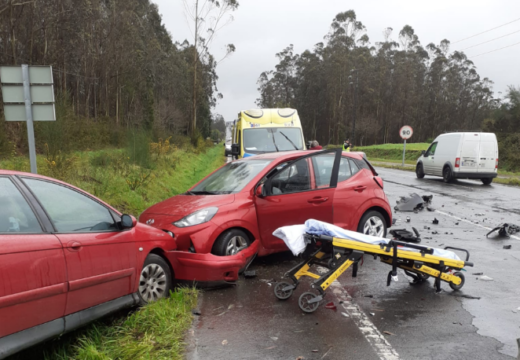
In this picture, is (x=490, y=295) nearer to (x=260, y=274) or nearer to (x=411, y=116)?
(x=260, y=274)

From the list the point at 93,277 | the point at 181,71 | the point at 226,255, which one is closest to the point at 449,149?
the point at 226,255

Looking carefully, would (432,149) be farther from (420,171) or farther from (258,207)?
(258,207)

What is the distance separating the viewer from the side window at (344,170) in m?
6.61

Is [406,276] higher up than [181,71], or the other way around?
[181,71]

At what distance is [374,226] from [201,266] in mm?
3198

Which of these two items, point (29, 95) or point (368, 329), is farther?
point (29, 95)

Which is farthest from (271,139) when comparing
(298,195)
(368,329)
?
(368,329)

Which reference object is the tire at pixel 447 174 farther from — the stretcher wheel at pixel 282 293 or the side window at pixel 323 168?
the stretcher wheel at pixel 282 293

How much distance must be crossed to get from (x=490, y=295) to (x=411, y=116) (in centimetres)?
7778

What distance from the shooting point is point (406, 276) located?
561 centimetres

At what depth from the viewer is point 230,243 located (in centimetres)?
531

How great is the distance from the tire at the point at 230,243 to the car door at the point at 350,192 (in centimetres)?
159

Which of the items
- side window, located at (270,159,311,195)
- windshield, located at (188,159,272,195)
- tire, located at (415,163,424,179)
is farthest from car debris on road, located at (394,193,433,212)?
tire, located at (415,163,424,179)

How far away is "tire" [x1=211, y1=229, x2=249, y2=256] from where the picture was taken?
5211mm
